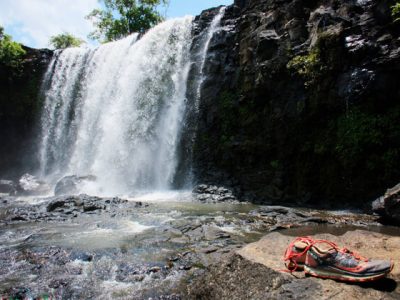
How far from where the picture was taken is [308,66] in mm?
14469

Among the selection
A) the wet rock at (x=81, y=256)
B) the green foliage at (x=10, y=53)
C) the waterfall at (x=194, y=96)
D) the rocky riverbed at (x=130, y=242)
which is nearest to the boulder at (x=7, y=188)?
the rocky riverbed at (x=130, y=242)

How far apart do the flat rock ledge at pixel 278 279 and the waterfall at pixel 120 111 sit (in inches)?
540

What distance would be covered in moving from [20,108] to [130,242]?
24771 mm

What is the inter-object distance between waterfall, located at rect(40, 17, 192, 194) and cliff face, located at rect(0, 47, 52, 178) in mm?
1263

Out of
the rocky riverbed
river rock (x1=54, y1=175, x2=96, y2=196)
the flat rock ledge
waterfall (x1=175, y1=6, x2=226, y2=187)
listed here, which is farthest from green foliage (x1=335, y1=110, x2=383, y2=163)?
river rock (x1=54, y1=175, x2=96, y2=196)

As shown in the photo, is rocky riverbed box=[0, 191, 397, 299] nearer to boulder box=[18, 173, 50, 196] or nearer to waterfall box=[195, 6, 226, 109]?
boulder box=[18, 173, 50, 196]

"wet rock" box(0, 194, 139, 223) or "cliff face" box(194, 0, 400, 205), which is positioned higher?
"cliff face" box(194, 0, 400, 205)

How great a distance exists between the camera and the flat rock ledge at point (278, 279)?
12.1 ft

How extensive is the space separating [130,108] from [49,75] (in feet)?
36.9

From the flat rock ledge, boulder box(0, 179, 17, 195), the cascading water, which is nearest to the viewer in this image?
the flat rock ledge

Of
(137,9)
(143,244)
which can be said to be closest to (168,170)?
(143,244)

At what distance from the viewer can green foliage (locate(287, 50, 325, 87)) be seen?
1416 cm

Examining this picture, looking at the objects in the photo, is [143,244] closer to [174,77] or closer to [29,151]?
[174,77]

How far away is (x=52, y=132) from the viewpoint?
27.0 meters
